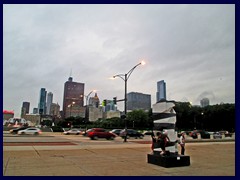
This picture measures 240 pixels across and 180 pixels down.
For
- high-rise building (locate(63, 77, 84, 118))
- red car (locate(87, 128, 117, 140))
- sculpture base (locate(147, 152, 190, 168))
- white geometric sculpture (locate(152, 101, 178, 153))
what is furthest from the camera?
high-rise building (locate(63, 77, 84, 118))

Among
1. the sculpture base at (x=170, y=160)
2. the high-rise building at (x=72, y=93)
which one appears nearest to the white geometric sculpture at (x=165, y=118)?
the sculpture base at (x=170, y=160)

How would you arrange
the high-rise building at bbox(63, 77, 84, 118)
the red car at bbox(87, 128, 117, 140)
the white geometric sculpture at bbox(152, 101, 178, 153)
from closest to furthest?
the white geometric sculpture at bbox(152, 101, 178, 153), the red car at bbox(87, 128, 117, 140), the high-rise building at bbox(63, 77, 84, 118)

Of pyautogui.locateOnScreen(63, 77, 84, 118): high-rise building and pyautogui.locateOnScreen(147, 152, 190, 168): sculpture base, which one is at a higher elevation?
pyautogui.locateOnScreen(63, 77, 84, 118): high-rise building

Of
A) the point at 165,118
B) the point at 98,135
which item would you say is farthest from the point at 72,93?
the point at 165,118

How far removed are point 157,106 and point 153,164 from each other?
123 inches

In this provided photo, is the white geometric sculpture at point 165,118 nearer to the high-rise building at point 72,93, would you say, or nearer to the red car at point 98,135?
the red car at point 98,135

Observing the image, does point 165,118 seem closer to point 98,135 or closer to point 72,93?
point 98,135

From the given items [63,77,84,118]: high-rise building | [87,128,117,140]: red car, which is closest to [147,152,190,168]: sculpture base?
[87,128,117,140]: red car

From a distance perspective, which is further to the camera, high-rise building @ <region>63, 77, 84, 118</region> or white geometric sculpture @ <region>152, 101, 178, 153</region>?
high-rise building @ <region>63, 77, 84, 118</region>

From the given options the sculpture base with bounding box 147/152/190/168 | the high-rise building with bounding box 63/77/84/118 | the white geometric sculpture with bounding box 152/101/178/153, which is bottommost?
the sculpture base with bounding box 147/152/190/168

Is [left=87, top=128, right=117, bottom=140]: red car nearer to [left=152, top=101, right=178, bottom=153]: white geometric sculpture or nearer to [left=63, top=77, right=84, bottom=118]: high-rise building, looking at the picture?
[left=152, top=101, right=178, bottom=153]: white geometric sculpture

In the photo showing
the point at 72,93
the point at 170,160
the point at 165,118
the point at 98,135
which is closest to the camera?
the point at 170,160

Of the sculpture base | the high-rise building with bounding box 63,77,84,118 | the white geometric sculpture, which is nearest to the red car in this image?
the white geometric sculpture

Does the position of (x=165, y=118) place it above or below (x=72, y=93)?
below
